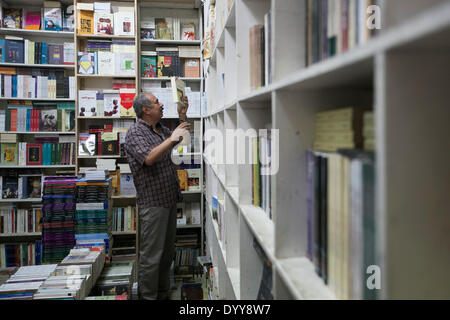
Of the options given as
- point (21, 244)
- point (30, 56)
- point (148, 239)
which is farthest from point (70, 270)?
point (30, 56)

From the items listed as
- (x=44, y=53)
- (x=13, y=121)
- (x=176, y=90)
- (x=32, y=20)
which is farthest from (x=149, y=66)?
(x=13, y=121)

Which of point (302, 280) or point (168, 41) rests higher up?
point (168, 41)

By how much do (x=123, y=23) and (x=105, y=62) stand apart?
1.57ft

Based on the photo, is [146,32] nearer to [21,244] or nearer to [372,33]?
[21,244]

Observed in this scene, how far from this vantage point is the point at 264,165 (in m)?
1.12

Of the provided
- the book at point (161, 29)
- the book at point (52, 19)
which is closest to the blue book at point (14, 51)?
the book at point (52, 19)

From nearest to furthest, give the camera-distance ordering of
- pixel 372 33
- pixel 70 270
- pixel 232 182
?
pixel 372 33
pixel 232 182
pixel 70 270

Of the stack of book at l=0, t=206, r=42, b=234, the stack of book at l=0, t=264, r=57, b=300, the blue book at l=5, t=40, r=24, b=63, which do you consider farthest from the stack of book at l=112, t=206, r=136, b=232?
the blue book at l=5, t=40, r=24, b=63

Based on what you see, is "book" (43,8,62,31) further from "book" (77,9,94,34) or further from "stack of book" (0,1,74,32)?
"book" (77,9,94,34)

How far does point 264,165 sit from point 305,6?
1.76 feet

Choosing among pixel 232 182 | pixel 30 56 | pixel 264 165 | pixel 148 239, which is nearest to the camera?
pixel 264 165

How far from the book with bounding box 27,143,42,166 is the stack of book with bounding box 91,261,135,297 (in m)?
1.62

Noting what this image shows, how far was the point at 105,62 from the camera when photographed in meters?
3.41

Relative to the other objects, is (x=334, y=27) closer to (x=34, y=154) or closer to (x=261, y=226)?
(x=261, y=226)
